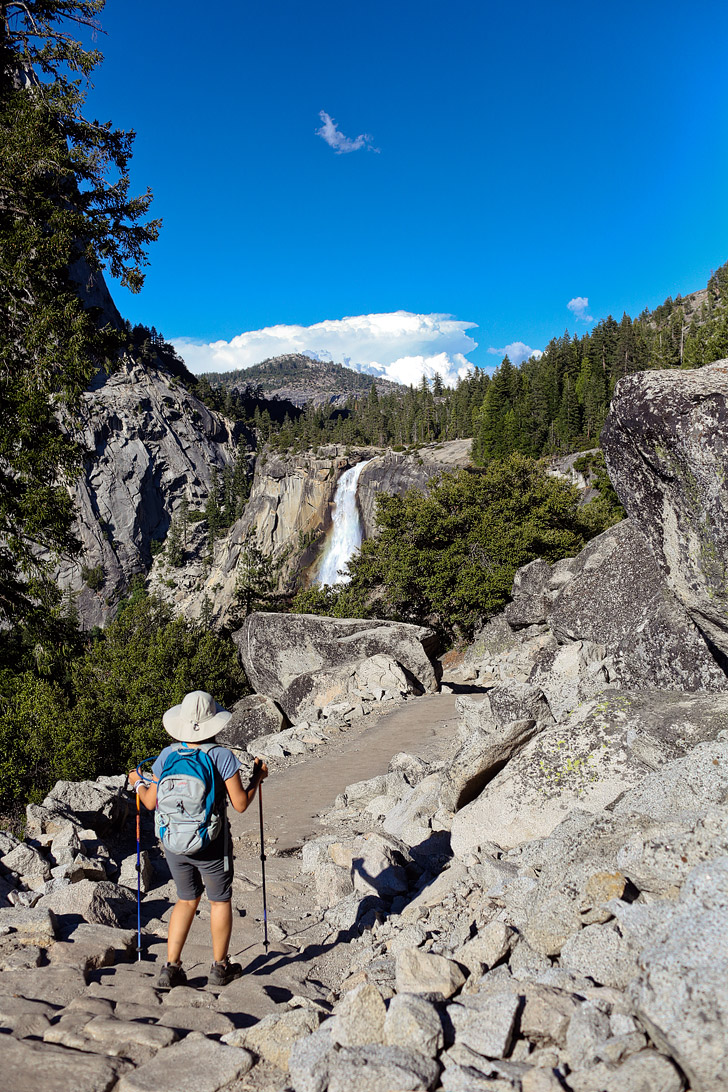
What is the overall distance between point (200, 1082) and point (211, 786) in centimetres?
162

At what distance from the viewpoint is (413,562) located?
1012 inches

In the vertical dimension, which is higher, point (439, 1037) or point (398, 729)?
point (439, 1037)

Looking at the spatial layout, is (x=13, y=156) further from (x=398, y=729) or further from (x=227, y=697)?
(x=227, y=697)

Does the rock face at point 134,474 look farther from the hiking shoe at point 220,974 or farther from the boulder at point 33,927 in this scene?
the hiking shoe at point 220,974

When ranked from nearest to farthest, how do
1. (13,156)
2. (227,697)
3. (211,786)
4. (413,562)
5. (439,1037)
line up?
1. (439,1037)
2. (211,786)
3. (13,156)
4. (227,697)
5. (413,562)

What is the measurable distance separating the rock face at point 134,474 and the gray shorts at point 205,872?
91004mm

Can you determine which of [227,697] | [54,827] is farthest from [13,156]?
[227,697]

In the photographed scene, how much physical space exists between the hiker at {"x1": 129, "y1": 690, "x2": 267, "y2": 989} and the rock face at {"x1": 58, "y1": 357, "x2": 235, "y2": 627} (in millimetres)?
91023

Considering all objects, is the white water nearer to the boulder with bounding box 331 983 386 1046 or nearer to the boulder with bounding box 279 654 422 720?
the boulder with bounding box 279 654 422 720

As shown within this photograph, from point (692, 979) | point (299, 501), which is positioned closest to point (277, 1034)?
point (692, 979)

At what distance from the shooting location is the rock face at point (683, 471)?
20.3 ft

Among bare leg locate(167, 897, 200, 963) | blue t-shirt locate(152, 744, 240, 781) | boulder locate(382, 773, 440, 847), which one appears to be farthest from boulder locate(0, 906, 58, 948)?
boulder locate(382, 773, 440, 847)

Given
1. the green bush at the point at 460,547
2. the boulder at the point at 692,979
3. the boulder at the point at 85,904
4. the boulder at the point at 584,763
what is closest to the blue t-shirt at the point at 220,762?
the boulder at the point at 85,904

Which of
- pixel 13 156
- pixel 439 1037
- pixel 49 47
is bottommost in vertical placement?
pixel 439 1037
